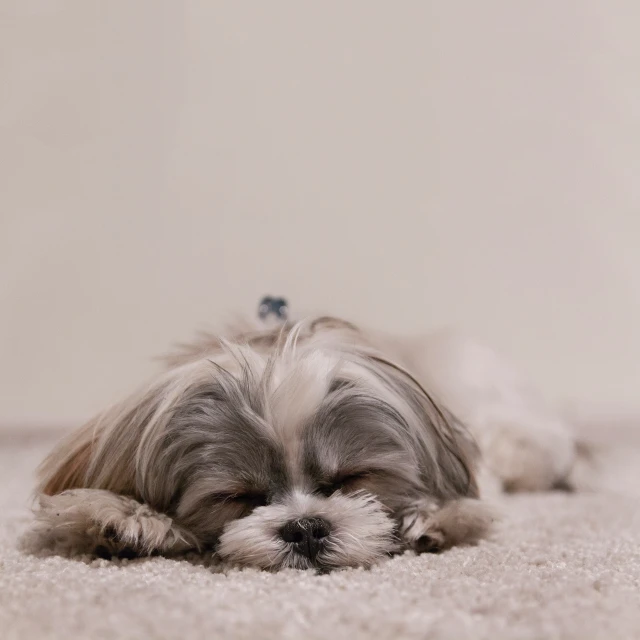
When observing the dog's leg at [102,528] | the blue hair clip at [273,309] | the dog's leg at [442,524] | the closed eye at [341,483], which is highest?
the blue hair clip at [273,309]

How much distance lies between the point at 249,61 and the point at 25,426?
6.63ft

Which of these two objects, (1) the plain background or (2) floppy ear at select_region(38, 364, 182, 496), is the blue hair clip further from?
(1) the plain background

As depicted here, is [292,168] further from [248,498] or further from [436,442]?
[248,498]

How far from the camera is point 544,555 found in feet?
5.66

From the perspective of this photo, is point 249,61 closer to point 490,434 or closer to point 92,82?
point 92,82

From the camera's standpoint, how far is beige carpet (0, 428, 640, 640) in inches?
45.4

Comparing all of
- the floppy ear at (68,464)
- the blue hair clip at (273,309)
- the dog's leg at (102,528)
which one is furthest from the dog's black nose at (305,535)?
the blue hair clip at (273,309)

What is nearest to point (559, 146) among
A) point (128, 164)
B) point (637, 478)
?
point (637, 478)

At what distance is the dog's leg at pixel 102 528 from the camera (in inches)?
68.2

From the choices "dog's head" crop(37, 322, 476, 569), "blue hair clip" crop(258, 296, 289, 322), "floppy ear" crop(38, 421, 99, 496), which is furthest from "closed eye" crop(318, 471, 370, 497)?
"blue hair clip" crop(258, 296, 289, 322)

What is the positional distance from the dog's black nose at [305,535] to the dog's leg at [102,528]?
0.79 ft

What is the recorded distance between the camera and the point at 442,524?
1894mm

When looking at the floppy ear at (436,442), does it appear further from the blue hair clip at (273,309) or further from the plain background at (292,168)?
the plain background at (292,168)

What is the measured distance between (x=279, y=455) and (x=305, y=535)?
182 millimetres
